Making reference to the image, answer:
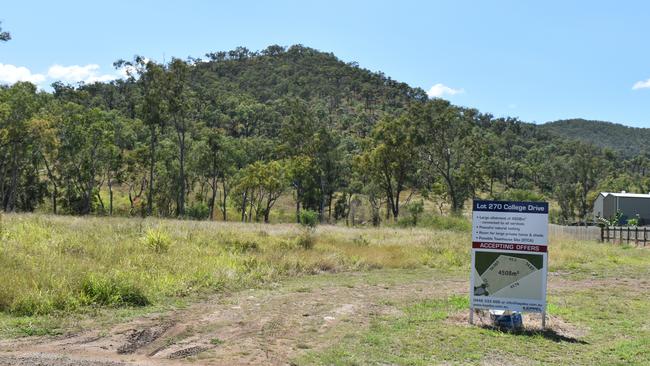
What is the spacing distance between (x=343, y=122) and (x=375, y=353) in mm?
126227

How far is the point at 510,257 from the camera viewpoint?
9.09 metres

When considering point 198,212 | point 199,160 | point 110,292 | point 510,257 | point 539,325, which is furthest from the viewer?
point 199,160

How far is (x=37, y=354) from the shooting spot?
6.24 meters

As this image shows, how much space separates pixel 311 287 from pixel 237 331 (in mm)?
4839

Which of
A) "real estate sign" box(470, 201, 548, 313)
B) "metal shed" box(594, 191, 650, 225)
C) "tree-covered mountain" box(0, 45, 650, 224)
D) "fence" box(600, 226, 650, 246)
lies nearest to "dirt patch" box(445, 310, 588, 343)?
"real estate sign" box(470, 201, 548, 313)

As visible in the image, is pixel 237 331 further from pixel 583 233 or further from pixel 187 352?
pixel 583 233

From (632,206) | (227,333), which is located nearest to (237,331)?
(227,333)

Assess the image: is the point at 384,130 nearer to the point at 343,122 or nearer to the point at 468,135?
the point at 468,135

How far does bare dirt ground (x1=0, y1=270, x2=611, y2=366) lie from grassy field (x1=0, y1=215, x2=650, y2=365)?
0.26 m

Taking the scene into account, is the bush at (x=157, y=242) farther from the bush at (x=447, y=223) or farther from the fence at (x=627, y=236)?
the fence at (x=627, y=236)

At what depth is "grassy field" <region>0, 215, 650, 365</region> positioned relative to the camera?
24.0 ft

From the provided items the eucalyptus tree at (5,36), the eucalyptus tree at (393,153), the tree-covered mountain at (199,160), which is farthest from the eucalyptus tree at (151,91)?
the eucalyptus tree at (5,36)

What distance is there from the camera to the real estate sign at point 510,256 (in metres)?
8.88

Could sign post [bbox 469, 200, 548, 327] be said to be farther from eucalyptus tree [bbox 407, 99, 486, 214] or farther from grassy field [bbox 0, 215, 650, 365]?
eucalyptus tree [bbox 407, 99, 486, 214]
